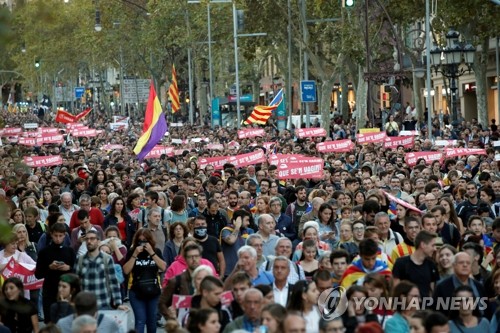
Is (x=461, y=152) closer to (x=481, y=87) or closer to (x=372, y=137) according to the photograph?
(x=372, y=137)

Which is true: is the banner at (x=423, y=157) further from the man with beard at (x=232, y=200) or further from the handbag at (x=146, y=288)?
the handbag at (x=146, y=288)

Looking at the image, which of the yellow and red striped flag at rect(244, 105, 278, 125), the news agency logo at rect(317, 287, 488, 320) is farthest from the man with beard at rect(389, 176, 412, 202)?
the yellow and red striped flag at rect(244, 105, 278, 125)

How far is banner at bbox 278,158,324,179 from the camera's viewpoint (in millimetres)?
22891

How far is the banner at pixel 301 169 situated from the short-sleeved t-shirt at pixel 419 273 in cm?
1173

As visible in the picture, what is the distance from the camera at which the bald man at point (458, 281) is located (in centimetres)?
1027

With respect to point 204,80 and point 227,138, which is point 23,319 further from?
point 204,80

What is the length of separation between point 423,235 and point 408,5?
128 feet

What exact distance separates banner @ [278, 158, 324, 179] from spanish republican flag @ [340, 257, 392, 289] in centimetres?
1149

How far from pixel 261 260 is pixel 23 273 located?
2.68 metres

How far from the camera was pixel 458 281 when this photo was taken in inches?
408

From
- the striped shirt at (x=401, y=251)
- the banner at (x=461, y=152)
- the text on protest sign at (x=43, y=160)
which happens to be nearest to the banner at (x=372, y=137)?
the banner at (x=461, y=152)

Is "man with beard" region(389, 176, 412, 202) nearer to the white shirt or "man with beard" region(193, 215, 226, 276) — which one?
"man with beard" region(193, 215, 226, 276)

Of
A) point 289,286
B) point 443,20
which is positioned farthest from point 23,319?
point 443,20

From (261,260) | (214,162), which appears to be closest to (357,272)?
(261,260)
